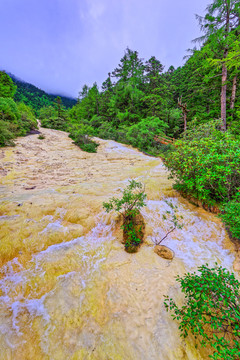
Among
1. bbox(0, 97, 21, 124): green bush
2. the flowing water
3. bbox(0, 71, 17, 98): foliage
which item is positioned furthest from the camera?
bbox(0, 71, 17, 98): foliage

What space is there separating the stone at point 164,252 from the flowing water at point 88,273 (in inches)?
4.5

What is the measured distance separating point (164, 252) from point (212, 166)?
119 inches

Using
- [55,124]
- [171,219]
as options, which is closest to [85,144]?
[171,219]

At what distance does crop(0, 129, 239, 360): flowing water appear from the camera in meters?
2.19

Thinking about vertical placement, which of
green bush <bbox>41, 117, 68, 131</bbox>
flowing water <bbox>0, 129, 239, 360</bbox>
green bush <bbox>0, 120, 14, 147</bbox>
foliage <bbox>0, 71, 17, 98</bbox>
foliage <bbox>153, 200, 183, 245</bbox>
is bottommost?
flowing water <bbox>0, 129, 239, 360</bbox>

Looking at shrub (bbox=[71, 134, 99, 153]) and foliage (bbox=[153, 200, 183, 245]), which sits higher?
shrub (bbox=[71, 134, 99, 153])

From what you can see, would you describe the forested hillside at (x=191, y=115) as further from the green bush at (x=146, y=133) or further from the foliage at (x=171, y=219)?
the foliage at (x=171, y=219)

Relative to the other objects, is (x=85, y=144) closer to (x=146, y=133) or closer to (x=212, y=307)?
(x=146, y=133)

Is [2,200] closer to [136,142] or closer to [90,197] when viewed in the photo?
[90,197]

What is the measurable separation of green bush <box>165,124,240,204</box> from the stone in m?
2.11

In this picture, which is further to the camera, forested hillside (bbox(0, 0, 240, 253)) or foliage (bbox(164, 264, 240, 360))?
forested hillside (bbox(0, 0, 240, 253))

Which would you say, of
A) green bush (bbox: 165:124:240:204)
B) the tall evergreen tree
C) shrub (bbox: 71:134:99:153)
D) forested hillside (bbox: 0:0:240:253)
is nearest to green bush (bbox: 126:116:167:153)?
forested hillside (bbox: 0:0:240:253)

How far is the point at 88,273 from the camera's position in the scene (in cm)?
326

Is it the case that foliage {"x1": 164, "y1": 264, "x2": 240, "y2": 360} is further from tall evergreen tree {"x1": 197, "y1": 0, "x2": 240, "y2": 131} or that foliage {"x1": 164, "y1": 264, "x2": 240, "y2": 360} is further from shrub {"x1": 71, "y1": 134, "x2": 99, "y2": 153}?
shrub {"x1": 71, "y1": 134, "x2": 99, "y2": 153}
